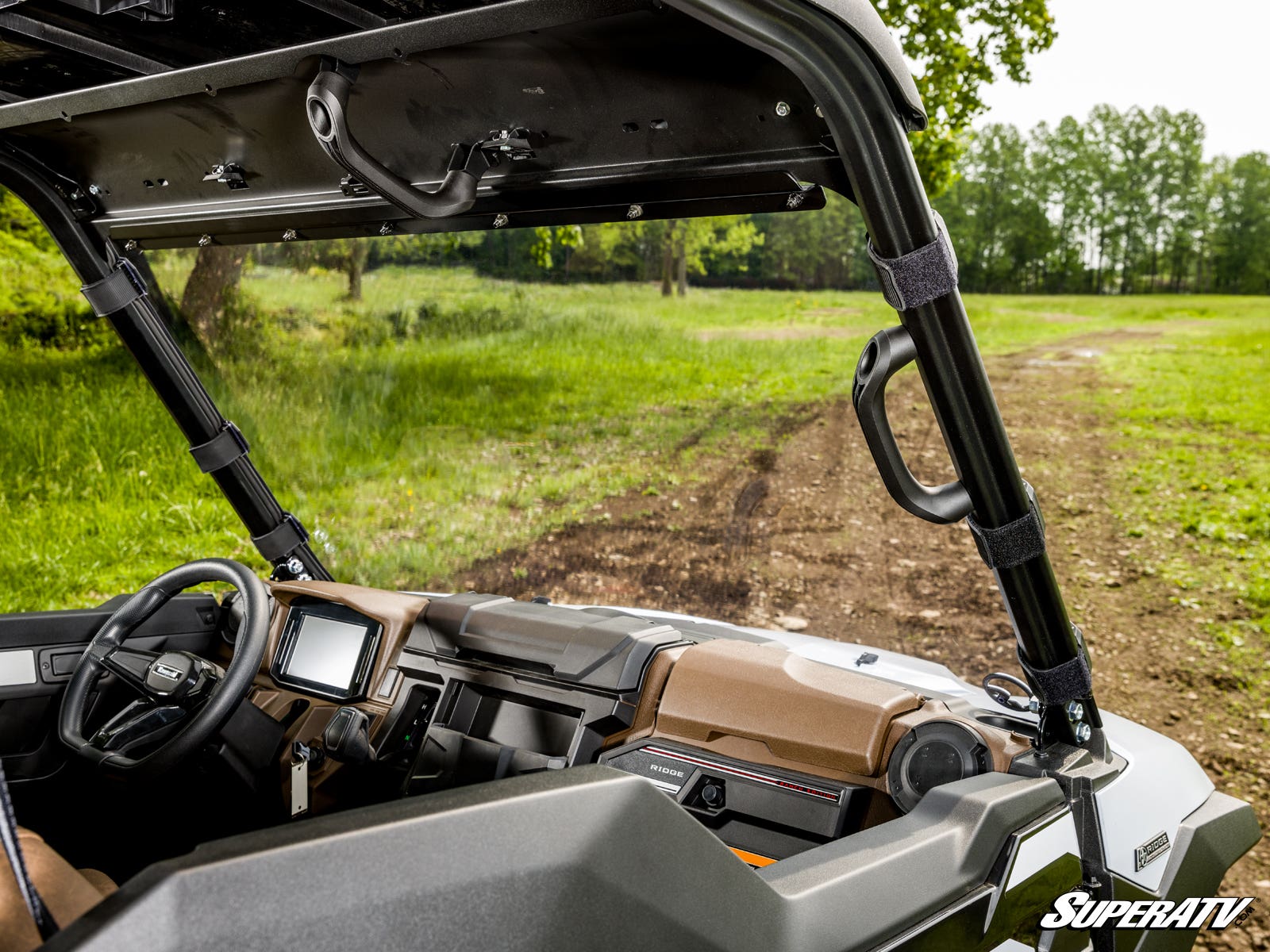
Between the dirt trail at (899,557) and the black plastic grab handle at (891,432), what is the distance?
578 cm

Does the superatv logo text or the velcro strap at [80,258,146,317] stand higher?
the velcro strap at [80,258,146,317]

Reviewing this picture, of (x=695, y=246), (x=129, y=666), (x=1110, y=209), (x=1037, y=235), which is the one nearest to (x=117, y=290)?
(x=129, y=666)

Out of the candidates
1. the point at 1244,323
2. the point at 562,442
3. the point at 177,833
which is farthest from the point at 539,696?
the point at 1244,323

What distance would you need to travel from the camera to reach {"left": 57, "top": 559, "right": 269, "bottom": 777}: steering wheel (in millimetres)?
2148

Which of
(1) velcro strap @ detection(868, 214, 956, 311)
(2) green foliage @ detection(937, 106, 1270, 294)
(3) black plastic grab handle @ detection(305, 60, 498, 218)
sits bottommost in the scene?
(1) velcro strap @ detection(868, 214, 956, 311)

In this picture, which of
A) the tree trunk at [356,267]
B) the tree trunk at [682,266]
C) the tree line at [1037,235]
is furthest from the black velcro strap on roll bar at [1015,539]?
the tree trunk at [682,266]

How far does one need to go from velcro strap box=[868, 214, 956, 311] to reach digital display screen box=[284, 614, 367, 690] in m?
1.87

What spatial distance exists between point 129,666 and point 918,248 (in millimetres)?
2087

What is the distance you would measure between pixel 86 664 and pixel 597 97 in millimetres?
1847

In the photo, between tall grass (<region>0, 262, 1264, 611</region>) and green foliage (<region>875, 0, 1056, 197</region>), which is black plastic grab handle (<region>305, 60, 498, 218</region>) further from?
green foliage (<region>875, 0, 1056, 197</region>)

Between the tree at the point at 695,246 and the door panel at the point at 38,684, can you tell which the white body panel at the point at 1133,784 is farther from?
the tree at the point at 695,246

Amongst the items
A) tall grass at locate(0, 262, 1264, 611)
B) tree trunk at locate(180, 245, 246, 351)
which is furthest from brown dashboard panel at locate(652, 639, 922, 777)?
tall grass at locate(0, 262, 1264, 611)

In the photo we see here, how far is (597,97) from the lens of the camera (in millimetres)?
1562

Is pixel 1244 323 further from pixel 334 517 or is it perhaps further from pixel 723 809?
pixel 723 809
